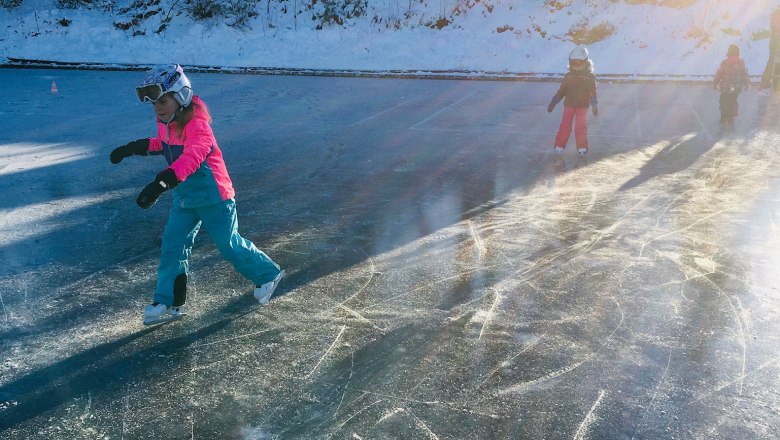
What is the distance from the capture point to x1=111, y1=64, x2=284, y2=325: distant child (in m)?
4.60

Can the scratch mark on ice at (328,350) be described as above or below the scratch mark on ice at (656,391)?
above

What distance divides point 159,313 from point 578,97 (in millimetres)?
7659

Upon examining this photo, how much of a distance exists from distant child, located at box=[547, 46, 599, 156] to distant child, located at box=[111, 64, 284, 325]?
680cm

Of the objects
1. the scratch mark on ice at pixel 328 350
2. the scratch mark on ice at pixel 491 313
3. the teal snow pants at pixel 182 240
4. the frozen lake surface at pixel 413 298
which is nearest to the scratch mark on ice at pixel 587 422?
the frozen lake surface at pixel 413 298

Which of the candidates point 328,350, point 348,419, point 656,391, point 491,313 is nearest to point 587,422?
point 656,391

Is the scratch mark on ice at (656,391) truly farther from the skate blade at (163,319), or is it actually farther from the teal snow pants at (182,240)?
the skate blade at (163,319)

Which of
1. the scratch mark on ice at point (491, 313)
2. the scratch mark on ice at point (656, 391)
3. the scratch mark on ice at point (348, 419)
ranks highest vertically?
the scratch mark on ice at point (491, 313)

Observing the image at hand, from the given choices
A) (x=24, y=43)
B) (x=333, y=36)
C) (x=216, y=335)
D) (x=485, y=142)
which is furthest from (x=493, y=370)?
(x=24, y=43)

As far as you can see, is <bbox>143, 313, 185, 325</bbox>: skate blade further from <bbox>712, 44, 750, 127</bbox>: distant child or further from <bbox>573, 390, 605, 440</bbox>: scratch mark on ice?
<bbox>712, 44, 750, 127</bbox>: distant child

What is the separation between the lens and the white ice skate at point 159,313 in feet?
16.2

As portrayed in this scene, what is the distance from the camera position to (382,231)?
7.09m

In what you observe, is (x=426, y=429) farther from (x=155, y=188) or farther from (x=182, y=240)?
(x=182, y=240)

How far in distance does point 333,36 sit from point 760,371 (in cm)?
2522

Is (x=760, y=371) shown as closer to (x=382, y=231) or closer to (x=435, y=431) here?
(x=435, y=431)
